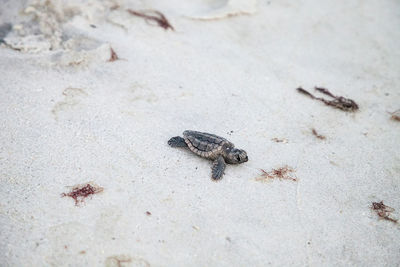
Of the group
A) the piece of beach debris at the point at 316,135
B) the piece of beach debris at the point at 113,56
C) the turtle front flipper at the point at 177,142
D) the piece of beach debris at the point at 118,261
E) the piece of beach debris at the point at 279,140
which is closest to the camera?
the piece of beach debris at the point at 118,261

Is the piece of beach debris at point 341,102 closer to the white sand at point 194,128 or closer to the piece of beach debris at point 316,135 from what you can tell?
the white sand at point 194,128

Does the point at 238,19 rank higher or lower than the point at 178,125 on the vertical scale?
higher

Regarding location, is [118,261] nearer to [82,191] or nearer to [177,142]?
[82,191]

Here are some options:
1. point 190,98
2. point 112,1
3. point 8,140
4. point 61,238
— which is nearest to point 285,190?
point 190,98

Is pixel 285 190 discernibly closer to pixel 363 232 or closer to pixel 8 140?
pixel 363 232

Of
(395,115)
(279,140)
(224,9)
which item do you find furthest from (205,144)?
(224,9)

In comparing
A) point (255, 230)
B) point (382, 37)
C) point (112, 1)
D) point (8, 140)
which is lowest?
point (8, 140)

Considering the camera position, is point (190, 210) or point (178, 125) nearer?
point (190, 210)

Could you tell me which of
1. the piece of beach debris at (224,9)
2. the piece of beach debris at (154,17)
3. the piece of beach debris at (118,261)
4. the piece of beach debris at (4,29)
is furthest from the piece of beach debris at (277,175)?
the piece of beach debris at (4,29)
